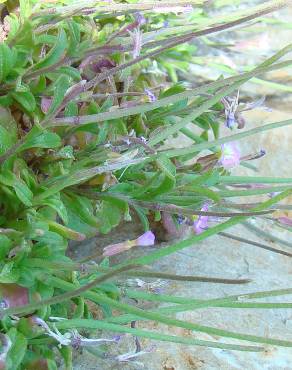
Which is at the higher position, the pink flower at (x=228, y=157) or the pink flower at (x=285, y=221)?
the pink flower at (x=228, y=157)

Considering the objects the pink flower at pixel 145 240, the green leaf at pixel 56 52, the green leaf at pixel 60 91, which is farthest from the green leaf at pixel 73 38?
the pink flower at pixel 145 240

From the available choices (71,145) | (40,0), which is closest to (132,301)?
(71,145)

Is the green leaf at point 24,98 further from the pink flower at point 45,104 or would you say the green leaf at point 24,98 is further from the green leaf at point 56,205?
the green leaf at point 56,205

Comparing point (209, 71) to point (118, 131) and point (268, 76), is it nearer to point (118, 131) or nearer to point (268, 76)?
point (268, 76)

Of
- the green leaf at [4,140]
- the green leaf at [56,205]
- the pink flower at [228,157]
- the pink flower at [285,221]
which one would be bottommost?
the pink flower at [285,221]

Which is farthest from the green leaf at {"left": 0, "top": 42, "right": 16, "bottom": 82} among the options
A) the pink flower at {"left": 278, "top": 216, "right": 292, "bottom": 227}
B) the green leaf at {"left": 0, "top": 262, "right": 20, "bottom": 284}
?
the pink flower at {"left": 278, "top": 216, "right": 292, "bottom": 227}

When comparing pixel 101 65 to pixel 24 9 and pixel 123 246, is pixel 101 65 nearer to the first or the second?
pixel 24 9
